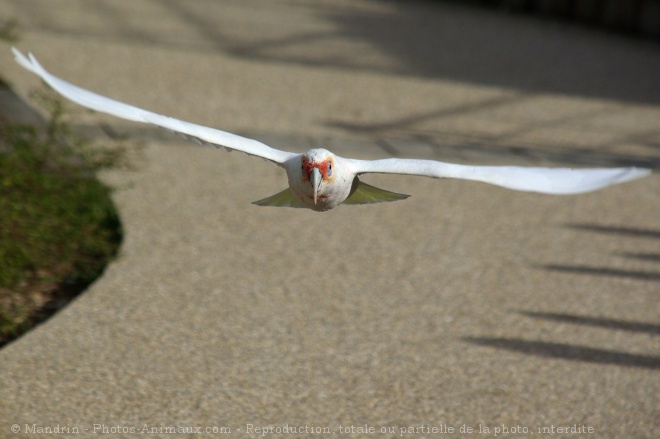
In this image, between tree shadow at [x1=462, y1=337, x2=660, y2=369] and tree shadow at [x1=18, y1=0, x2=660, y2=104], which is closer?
tree shadow at [x1=462, y1=337, x2=660, y2=369]

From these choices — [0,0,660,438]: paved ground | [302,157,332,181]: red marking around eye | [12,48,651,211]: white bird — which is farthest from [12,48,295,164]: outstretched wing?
[0,0,660,438]: paved ground

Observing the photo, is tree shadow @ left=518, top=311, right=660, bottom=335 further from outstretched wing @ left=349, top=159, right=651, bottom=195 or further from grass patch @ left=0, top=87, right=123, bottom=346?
grass patch @ left=0, top=87, right=123, bottom=346

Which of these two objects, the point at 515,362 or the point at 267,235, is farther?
the point at 267,235

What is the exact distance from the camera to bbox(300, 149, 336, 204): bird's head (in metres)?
2.65

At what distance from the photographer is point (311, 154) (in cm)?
267

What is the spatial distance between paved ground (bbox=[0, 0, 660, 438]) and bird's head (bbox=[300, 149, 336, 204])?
4.07 ft

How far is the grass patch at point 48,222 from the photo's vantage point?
14.6 ft

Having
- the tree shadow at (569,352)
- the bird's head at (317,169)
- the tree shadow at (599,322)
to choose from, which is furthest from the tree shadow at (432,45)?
the bird's head at (317,169)

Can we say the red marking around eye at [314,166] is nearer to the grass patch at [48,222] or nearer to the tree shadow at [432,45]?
the grass patch at [48,222]

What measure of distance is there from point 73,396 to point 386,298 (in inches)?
70.7

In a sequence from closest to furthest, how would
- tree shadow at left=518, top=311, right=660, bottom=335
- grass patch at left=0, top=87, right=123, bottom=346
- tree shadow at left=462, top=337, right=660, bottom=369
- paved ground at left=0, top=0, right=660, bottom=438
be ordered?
1. paved ground at left=0, top=0, right=660, bottom=438
2. tree shadow at left=462, top=337, right=660, bottom=369
3. grass patch at left=0, top=87, right=123, bottom=346
4. tree shadow at left=518, top=311, right=660, bottom=335

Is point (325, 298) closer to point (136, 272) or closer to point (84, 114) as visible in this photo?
point (136, 272)

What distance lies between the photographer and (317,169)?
8.71 feet

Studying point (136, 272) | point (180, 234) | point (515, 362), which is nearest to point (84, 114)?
point (180, 234)
